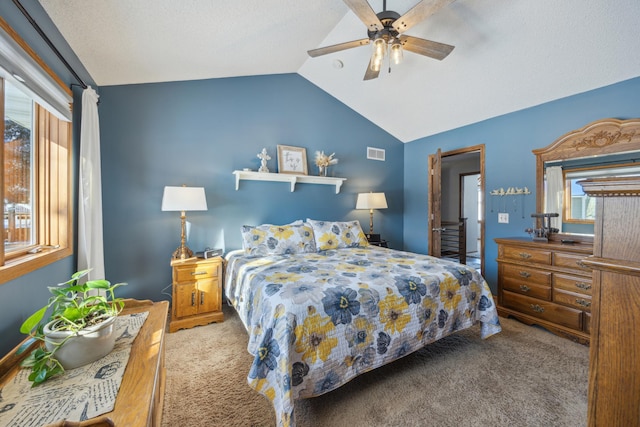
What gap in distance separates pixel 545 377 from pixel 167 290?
11.6ft

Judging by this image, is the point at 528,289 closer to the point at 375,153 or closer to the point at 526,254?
the point at 526,254

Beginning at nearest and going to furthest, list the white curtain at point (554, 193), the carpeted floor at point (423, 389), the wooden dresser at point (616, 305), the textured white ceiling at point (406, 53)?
the wooden dresser at point (616, 305), the carpeted floor at point (423, 389), the textured white ceiling at point (406, 53), the white curtain at point (554, 193)

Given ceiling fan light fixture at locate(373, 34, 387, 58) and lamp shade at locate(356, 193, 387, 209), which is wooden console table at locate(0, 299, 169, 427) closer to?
ceiling fan light fixture at locate(373, 34, 387, 58)

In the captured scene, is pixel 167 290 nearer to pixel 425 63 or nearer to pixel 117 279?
pixel 117 279

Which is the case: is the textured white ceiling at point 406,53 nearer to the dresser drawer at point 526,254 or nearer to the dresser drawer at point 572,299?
the dresser drawer at point 526,254

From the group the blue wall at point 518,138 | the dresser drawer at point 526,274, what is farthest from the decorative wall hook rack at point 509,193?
the dresser drawer at point 526,274

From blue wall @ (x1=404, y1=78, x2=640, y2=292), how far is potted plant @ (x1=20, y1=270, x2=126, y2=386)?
12.7 feet

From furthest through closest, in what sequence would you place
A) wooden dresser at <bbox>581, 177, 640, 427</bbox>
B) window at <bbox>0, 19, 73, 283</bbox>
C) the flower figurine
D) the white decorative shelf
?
the flower figurine, the white decorative shelf, window at <bbox>0, 19, 73, 283</bbox>, wooden dresser at <bbox>581, 177, 640, 427</bbox>

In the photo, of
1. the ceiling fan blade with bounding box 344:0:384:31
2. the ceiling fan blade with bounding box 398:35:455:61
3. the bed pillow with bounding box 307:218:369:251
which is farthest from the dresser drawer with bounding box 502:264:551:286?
the ceiling fan blade with bounding box 344:0:384:31

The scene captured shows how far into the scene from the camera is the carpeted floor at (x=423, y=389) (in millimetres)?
1472

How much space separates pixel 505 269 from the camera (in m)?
2.83

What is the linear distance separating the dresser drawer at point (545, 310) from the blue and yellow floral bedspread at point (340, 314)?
81cm

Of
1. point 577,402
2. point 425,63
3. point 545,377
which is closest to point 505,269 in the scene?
point 545,377

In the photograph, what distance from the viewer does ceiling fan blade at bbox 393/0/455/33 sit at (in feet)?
5.25
